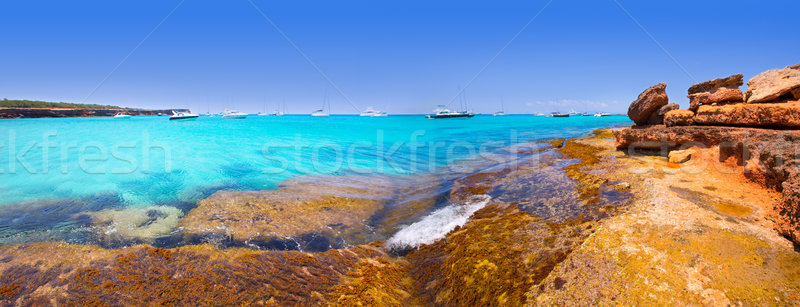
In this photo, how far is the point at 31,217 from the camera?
24.0 ft

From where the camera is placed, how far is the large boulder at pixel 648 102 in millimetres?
10867

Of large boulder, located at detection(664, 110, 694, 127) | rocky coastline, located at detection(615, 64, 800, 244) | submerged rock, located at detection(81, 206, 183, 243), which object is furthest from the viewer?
large boulder, located at detection(664, 110, 694, 127)

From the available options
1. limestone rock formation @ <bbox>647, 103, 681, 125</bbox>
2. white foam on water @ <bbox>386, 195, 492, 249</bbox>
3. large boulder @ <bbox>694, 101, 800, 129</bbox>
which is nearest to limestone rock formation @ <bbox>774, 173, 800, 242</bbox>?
large boulder @ <bbox>694, 101, 800, 129</bbox>

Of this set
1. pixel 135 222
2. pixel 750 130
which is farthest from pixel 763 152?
pixel 135 222

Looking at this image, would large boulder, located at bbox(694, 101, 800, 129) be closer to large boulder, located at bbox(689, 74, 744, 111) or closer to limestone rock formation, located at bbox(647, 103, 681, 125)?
large boulder, located at bbox(689, 74, 744, 111)

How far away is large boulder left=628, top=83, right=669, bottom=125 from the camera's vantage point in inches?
428

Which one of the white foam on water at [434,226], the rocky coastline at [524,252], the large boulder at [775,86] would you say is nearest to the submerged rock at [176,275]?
the rocky coastline at [524,252]

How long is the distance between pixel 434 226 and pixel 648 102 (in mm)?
10670

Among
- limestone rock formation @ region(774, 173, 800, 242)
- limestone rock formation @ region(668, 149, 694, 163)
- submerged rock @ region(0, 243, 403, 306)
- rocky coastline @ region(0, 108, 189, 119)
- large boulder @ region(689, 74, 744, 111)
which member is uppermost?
rocky coastline @ region(0, 108, 189, 119)

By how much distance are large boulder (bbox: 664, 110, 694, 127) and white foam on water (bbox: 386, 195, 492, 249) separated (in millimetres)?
7132

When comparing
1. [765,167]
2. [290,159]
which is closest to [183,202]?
[290,159]

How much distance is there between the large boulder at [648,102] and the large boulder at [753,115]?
8.04 feet

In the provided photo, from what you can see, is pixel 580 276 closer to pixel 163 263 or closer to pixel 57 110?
pixel 163 263

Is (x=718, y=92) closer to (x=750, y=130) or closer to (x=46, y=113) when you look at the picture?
(x=750, y=130)
